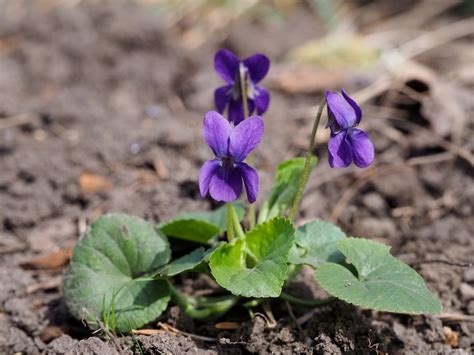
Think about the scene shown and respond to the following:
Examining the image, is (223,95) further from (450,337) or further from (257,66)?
(450,337)

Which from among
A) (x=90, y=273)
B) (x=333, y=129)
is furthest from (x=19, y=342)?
(x=333, y=129)

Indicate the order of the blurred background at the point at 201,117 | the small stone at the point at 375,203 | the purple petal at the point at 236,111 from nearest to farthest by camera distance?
the purple petal at the point at 236,111 → the blurred background at the point at 201,117 → the small stone at the point at 375,203

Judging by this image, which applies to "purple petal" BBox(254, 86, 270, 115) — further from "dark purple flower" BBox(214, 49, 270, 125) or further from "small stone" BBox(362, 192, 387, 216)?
"small stone" BBox(362, 192, 387, 216)

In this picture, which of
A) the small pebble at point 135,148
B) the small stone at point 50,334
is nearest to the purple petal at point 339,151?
the small stone at point 50,334

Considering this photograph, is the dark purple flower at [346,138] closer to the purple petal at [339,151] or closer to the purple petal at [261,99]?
the purple petal at [339,151]

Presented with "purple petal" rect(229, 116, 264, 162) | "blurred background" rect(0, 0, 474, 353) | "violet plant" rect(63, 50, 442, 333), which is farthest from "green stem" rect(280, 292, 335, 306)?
"purple petal" rect(229, 116, 264, 162)

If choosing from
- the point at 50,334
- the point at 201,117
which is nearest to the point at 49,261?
the point at 50,334

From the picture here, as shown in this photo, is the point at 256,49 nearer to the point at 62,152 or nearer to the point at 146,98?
the point at 146,98
